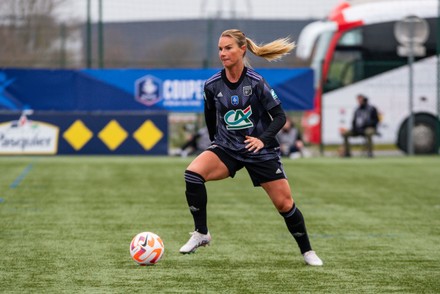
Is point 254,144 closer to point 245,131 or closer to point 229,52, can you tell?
point 245,131

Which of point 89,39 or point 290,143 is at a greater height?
point 89,39

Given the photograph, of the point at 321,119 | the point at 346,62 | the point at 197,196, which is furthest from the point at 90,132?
the point at 197,196

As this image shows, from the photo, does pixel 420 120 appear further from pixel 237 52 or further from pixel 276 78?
pixel 237 52

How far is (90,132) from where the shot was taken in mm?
22031

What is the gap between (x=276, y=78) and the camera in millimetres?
23297

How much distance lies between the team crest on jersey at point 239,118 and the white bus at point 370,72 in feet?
57.1

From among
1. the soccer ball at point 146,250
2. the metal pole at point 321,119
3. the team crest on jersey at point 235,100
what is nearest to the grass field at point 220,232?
the soccer ball at point 146,250

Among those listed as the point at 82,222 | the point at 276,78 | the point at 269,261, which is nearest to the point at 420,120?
the point at 276,78

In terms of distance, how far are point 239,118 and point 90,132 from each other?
14910 millimetres

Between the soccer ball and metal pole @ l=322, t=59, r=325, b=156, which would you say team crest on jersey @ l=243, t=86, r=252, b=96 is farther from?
metal pole @ l=322, t=59, r=325, b=156

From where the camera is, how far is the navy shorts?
741 cm

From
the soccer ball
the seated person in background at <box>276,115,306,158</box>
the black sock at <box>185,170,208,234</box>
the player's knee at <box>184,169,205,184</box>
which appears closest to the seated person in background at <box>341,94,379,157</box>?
the seated person in background at <box>276,115,306,158</box>

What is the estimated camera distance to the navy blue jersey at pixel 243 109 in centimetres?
738

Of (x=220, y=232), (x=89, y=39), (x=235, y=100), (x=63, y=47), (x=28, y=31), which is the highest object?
(x=28, y=31)
